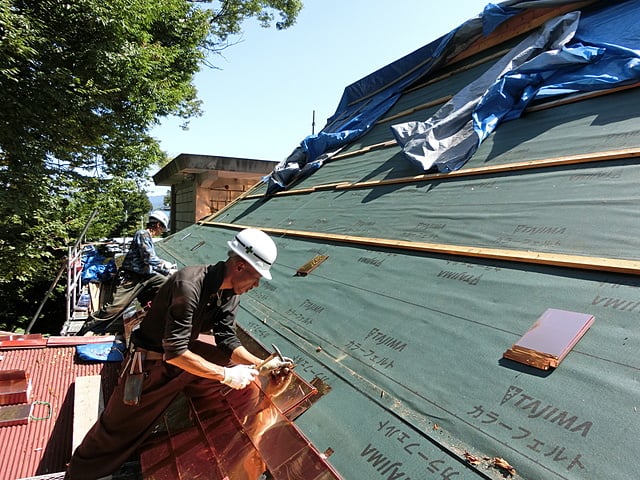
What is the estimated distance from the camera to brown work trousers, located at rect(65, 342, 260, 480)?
2.22m

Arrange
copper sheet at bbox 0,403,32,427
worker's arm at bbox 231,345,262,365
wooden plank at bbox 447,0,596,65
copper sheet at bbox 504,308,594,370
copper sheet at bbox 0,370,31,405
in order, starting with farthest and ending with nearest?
wooden plank at bbox 447,0,596,65
copper sheet at bbox 0,370,31,405
copper sheet at bbox 0,403,32,427
worker's arm at bbox 231,345,262,365
copper sheet at bbox 504,308,594,370

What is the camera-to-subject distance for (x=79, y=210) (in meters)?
10.1

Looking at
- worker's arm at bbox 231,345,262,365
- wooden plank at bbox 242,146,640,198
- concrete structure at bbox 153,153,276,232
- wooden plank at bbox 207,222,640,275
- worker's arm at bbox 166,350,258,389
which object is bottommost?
worker's arm at bbox 231,345,262,365

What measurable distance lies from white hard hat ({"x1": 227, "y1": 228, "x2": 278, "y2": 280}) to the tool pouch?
86 cm

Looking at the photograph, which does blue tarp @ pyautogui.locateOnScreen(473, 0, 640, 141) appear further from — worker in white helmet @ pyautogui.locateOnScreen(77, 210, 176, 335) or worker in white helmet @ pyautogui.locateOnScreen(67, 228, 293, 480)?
worker in white helmet @ pyautogui.locateOnScreen(77, 210, 176, 335)

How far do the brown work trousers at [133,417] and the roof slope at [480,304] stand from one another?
545mm

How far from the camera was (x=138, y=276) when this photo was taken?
5.54 meters

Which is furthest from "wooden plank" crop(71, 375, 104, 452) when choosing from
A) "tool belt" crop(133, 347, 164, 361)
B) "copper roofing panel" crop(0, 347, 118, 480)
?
"tool belt" crop(133, 347, 164, 361)

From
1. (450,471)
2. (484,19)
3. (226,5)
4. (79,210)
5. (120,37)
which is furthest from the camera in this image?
(226,5)

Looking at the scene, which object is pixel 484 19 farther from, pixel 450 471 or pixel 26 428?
pixel 26 428

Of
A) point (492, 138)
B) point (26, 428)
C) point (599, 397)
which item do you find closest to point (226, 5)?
point (492, 138)

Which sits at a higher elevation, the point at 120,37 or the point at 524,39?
the point at 120,37

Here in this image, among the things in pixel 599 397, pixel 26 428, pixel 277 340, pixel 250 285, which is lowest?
pixel 26 428

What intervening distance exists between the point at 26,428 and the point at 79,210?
849 cm
